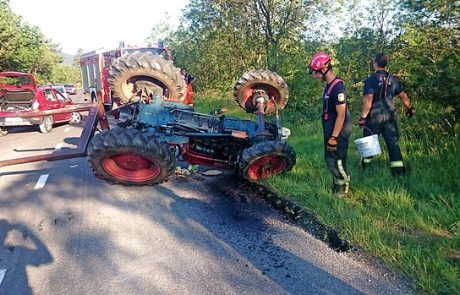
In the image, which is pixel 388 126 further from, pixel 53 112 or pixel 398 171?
pixel 53 112

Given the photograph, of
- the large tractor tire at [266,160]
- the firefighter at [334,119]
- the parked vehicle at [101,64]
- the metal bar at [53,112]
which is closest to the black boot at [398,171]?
the firefighter at [334,119]

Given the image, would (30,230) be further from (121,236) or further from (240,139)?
(240,139)

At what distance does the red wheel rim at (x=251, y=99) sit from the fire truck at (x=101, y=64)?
23.2ft

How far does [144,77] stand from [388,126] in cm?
364

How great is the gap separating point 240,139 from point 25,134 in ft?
27.5

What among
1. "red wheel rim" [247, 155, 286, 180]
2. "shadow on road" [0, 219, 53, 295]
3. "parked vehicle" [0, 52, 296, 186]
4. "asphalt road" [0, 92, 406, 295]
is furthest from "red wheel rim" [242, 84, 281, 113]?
"shadow on road" [0, 219, 53, 295]

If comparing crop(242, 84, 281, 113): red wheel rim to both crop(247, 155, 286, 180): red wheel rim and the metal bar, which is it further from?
the metal bar

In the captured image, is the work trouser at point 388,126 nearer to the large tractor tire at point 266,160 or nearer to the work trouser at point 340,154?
the work trouser at point 340,154

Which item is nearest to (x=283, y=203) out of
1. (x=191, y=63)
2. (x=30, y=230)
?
(x=30, y=230)

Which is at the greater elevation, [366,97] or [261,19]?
[261,19]

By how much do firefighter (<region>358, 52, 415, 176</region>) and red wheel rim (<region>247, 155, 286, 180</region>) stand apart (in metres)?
1.26

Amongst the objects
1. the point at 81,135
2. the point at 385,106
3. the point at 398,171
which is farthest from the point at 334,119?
the point at 81,135

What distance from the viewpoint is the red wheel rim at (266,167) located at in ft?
15.6

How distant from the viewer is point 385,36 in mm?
7582
